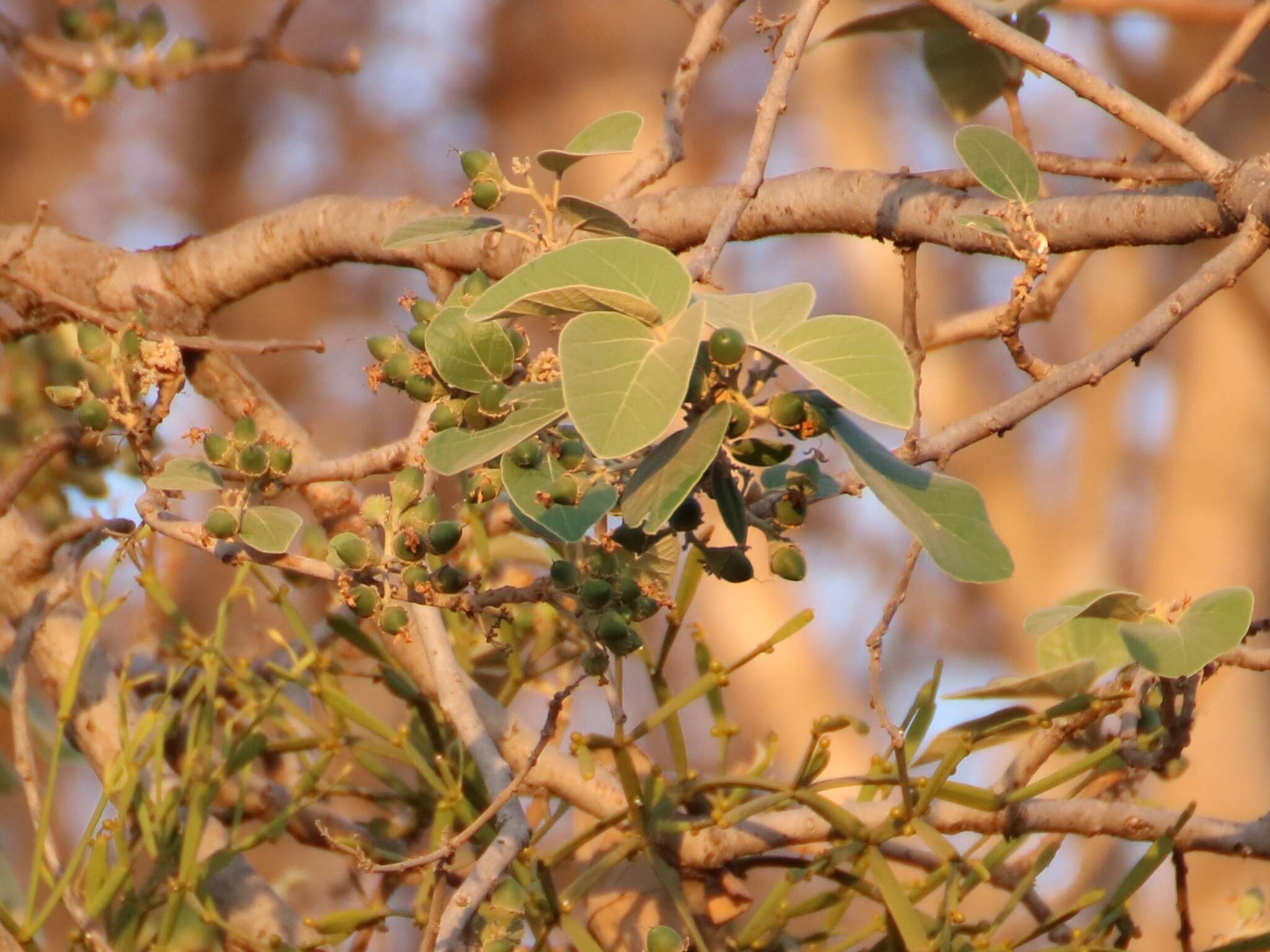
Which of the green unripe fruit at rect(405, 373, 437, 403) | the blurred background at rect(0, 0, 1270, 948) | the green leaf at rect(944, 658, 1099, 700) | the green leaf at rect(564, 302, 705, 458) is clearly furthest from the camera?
the blurred background at rect(0, 0, 1270, 948)

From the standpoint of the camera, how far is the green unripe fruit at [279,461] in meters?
0.45

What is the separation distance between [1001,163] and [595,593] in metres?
0.21

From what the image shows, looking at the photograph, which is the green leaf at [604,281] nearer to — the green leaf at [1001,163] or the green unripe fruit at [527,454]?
the green unripe fruit at [527,454]

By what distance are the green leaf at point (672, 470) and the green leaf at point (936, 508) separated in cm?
4

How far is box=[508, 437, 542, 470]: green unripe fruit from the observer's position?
0.37 m

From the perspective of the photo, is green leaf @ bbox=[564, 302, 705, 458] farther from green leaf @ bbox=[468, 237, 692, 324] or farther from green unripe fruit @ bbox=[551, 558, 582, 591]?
green unripe fruit @ bbox=[551, 558, 582, 591]

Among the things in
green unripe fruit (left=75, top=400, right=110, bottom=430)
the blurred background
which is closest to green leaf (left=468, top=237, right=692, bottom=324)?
green unripe fruit (left=75, top=400, right=110, bottom=430)

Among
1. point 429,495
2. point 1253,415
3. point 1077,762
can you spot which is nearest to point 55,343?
point 429,495

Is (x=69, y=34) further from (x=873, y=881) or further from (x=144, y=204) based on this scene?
(x=144, y=204)

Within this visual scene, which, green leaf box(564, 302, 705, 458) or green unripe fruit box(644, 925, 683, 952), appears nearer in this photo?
green leaf box(564, 302, 705, 458)

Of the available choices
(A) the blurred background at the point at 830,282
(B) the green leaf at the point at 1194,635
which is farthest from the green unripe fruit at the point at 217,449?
(A) the blurred background at the point at 830,282

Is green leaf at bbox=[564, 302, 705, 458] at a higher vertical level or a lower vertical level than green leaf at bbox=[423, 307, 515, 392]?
lower

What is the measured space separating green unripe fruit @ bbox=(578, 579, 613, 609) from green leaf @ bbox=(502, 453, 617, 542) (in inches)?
1.2

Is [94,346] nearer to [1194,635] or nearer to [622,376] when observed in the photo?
[622,376]
